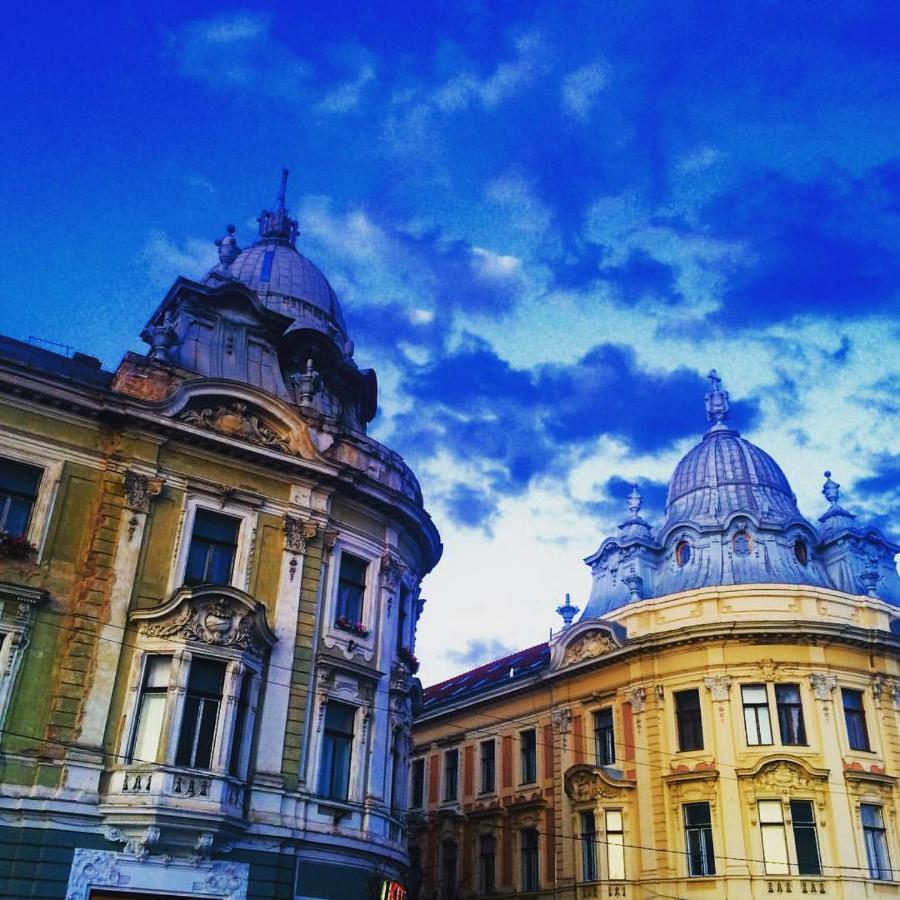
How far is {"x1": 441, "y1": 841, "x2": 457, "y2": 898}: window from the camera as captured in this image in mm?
42500

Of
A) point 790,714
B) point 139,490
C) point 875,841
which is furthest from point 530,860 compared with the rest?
point 139,490

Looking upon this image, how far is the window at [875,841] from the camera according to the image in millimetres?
33188

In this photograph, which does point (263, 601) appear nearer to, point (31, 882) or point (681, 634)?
point (31, 882)

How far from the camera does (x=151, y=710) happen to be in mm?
22547

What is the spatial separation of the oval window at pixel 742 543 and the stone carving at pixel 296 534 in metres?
20.3

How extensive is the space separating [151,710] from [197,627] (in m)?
2.06

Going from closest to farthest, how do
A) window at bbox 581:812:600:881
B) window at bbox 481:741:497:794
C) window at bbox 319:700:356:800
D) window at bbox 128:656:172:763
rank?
window at bbox 128:656:172:763 < window at bbox 319:700:356:800 < window at bbox 581:812:600:881 < window at bbox 481:741:497:794

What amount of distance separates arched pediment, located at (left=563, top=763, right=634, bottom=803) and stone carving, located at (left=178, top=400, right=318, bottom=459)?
1832 cm

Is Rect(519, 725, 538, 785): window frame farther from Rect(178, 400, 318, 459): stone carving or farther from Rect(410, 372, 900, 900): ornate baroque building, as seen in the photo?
Rect(178, 400, 318, 459): stone carving

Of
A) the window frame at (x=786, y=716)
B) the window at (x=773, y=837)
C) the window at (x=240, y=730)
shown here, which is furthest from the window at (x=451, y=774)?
the window at (x=240, y=730)

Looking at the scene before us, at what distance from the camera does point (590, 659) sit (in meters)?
39.9

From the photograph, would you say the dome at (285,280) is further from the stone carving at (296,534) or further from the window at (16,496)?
the window at (16,496)

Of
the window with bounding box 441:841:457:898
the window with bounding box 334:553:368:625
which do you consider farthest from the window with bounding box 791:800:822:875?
the window with bounding box 334:553:368:625

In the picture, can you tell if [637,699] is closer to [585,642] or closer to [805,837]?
[585,642]
